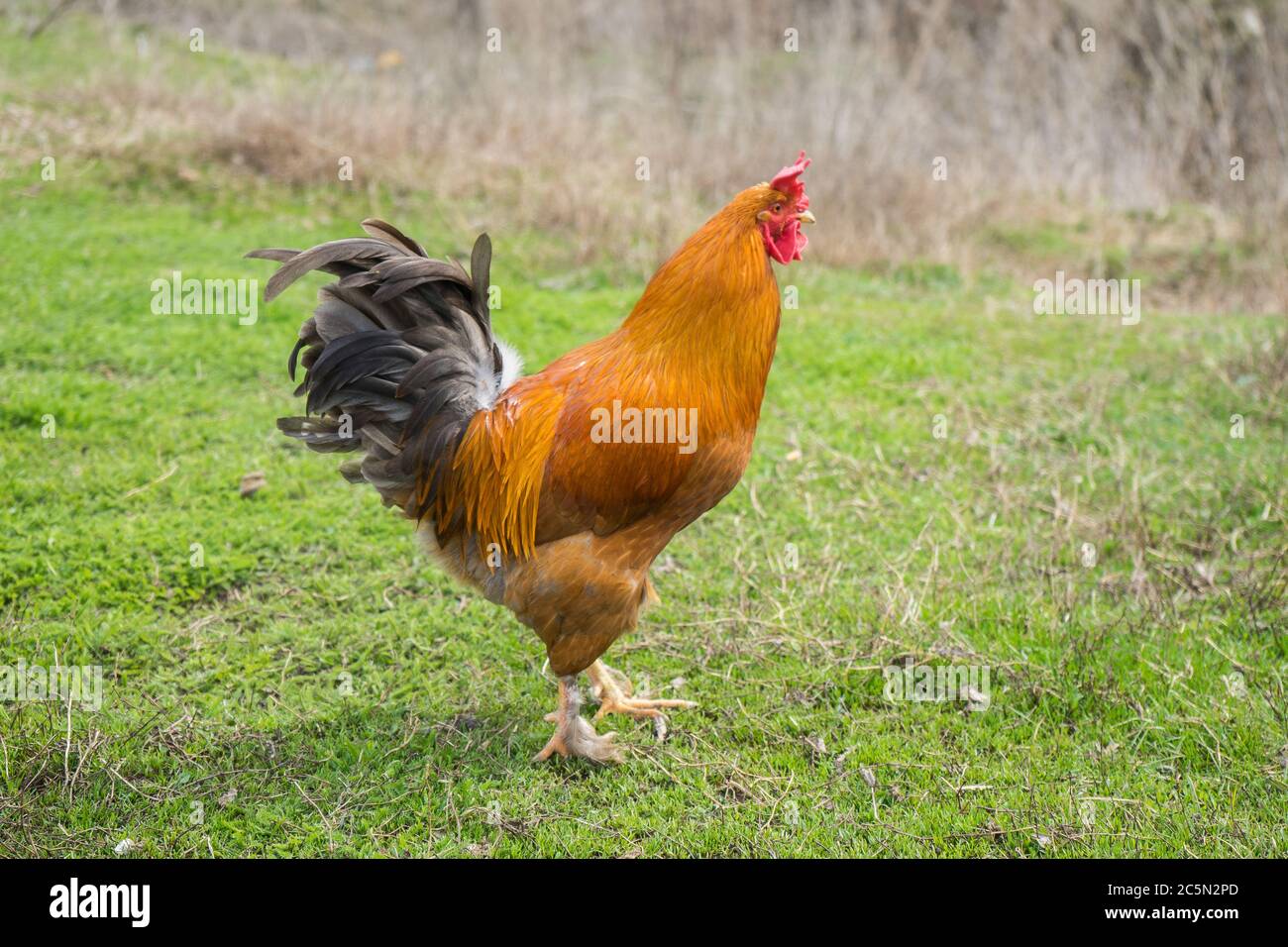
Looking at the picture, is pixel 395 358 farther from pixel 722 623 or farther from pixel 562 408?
pixel 722 623

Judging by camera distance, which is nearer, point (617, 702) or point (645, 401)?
point (645, 401)

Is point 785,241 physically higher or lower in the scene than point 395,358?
higher

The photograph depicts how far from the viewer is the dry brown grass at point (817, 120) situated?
33.6ft

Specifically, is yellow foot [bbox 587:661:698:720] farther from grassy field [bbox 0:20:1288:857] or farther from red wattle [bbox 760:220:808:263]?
red wattle [bbox 760:220:808:263]

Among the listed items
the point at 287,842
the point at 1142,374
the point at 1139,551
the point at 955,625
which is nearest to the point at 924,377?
the point at 1142,374

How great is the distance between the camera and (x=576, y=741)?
4047 millimetres

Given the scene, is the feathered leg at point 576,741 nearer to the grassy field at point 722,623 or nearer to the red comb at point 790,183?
the grassy field at point 722,623

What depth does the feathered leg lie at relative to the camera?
4020 mm

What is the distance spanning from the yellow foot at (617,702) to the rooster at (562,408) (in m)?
0.46

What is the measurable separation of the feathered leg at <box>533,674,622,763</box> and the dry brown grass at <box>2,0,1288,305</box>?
612 cm

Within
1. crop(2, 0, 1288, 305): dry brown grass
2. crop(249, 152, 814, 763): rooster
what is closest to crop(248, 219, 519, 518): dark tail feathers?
crop(249, 152, 814, 763): rooster

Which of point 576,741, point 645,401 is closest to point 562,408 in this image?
point 645,401

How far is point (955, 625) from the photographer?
16.0 ft

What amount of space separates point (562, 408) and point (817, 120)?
8838 mm
